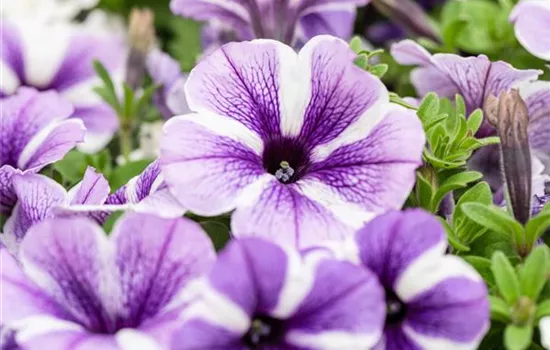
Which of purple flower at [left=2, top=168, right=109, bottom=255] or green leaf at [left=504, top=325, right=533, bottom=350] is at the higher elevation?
green leaf at [left=504, top=325, right=533, bottom=350]

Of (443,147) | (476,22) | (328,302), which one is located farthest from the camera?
(476,22)

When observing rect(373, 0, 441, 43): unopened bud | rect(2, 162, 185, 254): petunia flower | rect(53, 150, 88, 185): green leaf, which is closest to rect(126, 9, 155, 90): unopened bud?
rect(53, 150, 88, 185): green leaf

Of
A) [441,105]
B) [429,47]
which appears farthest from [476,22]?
[441,105]

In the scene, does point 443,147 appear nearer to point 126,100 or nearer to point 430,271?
point 430,271

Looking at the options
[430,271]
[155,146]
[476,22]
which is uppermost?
[430,271]

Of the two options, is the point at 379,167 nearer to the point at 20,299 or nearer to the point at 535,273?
the point at 535,273

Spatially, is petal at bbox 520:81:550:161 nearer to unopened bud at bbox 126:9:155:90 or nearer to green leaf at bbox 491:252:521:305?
green leaf at bbox 491:252:521:305

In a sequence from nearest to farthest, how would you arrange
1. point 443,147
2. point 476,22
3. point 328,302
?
1. point 328,302
2. point 443,147
3. point 476,22
